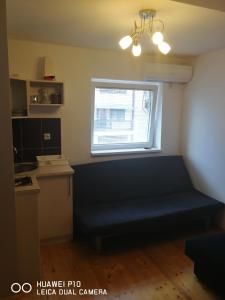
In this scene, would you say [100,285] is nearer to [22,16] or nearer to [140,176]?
[140,176]

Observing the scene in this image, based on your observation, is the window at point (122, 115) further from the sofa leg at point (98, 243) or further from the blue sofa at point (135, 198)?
the sofa leg at point (98, 243)

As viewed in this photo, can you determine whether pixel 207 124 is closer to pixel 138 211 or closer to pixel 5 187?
pixel 138 211

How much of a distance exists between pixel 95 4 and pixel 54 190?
1.72 m

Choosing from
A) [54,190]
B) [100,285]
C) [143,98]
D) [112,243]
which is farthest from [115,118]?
[100,285]

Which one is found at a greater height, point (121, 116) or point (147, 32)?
point (147, 32)

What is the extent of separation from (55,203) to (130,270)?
0.98 m

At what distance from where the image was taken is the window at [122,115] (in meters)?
3.39

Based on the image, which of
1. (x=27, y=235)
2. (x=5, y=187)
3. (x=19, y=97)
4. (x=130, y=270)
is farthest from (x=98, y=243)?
(x=19, y=97)

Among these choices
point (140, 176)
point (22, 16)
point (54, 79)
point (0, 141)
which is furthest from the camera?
point (140, 176)

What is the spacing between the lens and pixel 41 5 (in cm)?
180

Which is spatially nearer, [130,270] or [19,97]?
[130,270]

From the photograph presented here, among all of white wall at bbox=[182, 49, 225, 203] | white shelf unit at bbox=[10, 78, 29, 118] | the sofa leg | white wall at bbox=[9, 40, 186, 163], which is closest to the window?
white wall at bbox=[9, 40, 186, 163]

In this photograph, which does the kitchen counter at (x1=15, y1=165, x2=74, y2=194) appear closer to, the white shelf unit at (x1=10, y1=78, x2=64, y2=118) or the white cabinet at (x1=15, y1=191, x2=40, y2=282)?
the white cabinet at (x1=15, y1=191, x2=40, y2=282)

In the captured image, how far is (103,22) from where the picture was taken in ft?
6.97
